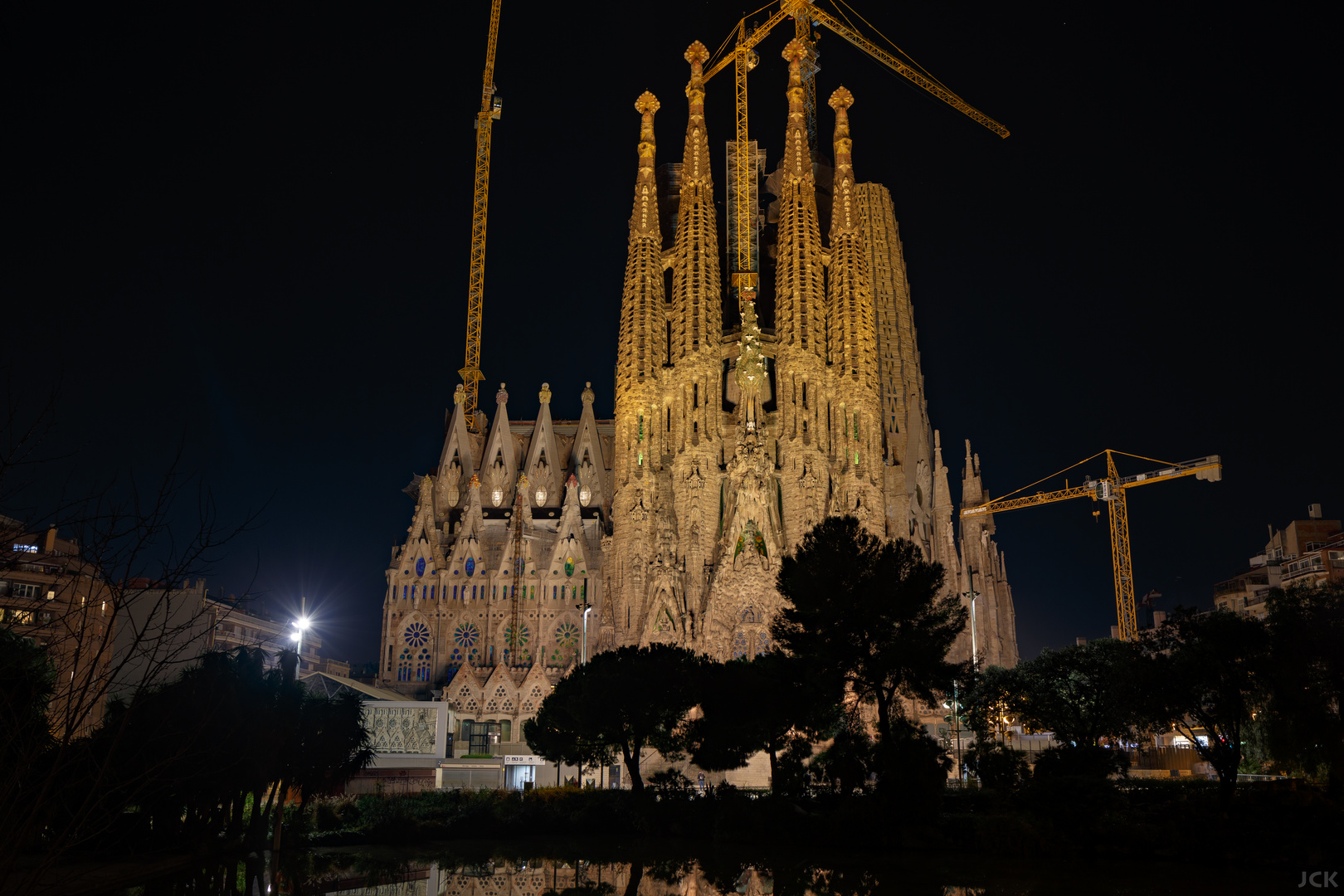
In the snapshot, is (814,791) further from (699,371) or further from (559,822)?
(699,371)

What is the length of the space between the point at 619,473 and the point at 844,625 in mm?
43710

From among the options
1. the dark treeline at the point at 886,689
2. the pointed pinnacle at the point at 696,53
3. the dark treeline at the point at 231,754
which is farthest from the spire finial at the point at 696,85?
the dark treeline at the point at 231,754

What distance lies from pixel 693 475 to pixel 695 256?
18.8 meters

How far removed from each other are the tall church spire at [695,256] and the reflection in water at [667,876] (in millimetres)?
52578

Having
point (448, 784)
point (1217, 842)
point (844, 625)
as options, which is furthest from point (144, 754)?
point (448, 784)

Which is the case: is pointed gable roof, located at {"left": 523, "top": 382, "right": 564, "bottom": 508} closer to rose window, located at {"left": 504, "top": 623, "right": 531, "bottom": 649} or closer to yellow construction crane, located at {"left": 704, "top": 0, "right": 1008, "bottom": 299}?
rose window, located at {"left": 504, "top": 623, "right": 531, "bottom": 649}

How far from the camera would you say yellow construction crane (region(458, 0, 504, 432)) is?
313ft

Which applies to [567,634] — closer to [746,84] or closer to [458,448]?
[458,448]

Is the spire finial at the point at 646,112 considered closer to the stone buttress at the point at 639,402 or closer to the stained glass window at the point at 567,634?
the stone buttress at the point at 639,402

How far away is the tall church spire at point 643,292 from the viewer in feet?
256

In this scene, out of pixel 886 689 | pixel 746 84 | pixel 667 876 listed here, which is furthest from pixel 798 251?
Answer: pixel 667 876

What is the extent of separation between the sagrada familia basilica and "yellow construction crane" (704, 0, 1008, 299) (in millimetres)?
3120

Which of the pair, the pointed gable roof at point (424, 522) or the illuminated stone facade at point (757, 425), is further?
the pointed gable roof at point (424, 522)

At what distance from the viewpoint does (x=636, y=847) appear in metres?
30.6
